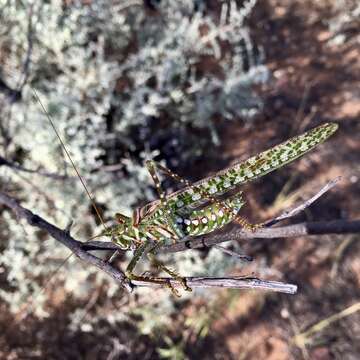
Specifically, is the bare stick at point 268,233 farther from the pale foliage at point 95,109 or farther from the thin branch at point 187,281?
the pale foliage at point 95,109

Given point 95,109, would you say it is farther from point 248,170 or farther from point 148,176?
point 248,170

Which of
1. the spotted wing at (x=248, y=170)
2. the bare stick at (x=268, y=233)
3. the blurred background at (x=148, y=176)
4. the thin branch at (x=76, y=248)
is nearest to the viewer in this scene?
the thin branch at (x=76, y=248)

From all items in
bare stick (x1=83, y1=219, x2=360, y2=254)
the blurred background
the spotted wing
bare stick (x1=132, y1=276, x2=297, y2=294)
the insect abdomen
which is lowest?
bare stick (x1=132, y1=276, x2=297, y2=294)

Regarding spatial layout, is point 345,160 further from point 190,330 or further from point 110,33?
point 110,33

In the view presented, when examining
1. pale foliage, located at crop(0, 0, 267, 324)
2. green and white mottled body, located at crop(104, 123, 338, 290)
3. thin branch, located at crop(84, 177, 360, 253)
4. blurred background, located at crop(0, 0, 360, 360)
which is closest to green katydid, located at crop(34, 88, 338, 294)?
green and white mottled body, located at crop(104, 123, 338, 290)

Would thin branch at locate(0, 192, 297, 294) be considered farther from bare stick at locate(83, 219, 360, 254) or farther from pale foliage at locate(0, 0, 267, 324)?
pale foliage at locate(0, 0, 267, 324)

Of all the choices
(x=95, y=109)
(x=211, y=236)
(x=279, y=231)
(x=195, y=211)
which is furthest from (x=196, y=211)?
(x=95, y=109)

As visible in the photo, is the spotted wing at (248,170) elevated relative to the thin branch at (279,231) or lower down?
elevated

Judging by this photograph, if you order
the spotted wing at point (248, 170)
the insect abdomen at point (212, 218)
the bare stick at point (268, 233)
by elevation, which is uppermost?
the spotted wing at point (248, 170)

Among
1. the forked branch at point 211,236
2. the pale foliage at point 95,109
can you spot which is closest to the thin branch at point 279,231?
the forked branch at point 211,236
